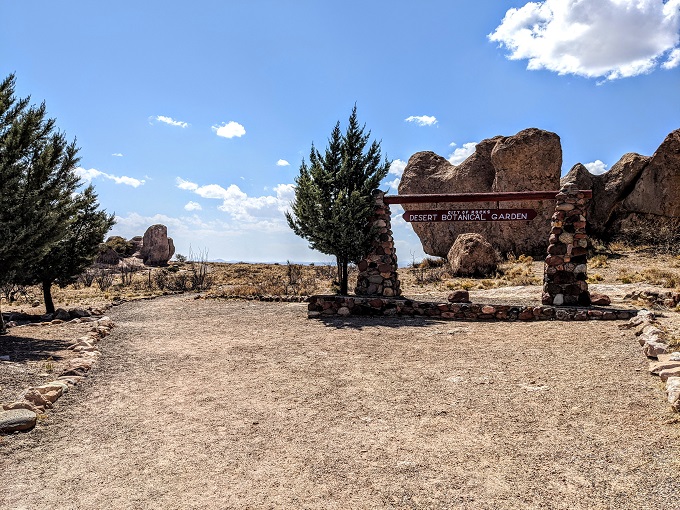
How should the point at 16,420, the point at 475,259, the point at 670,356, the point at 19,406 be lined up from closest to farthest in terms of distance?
the point at 16,420, the point at 19,406, the point at 670,356, the point at 475,259

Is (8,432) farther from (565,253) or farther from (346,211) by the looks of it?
(565,253)

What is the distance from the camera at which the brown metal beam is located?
14.3m

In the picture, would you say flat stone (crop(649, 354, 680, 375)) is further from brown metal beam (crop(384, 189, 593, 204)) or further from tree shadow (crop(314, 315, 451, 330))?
brown metal beam (crop(384, 189, 593, 204))

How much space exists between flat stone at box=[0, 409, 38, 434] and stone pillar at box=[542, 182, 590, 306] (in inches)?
486

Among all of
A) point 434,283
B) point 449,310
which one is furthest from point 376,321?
point 434,283

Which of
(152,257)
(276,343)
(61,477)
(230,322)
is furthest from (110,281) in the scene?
(61,477)

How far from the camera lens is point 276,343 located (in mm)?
10688

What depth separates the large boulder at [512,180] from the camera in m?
28.2

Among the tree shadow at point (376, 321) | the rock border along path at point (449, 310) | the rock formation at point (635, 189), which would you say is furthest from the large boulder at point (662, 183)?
the tree shadow at point (376, 321)

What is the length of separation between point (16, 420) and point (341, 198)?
435 inches

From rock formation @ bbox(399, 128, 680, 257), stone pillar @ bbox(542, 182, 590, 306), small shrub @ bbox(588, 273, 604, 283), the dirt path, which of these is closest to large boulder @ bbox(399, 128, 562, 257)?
rock formation @ bbox(399, 128, 680, 257)

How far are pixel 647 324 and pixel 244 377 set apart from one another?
8.02 metres

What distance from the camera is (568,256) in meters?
13.6

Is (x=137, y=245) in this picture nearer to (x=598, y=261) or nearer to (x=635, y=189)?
(x=598, y=261)
